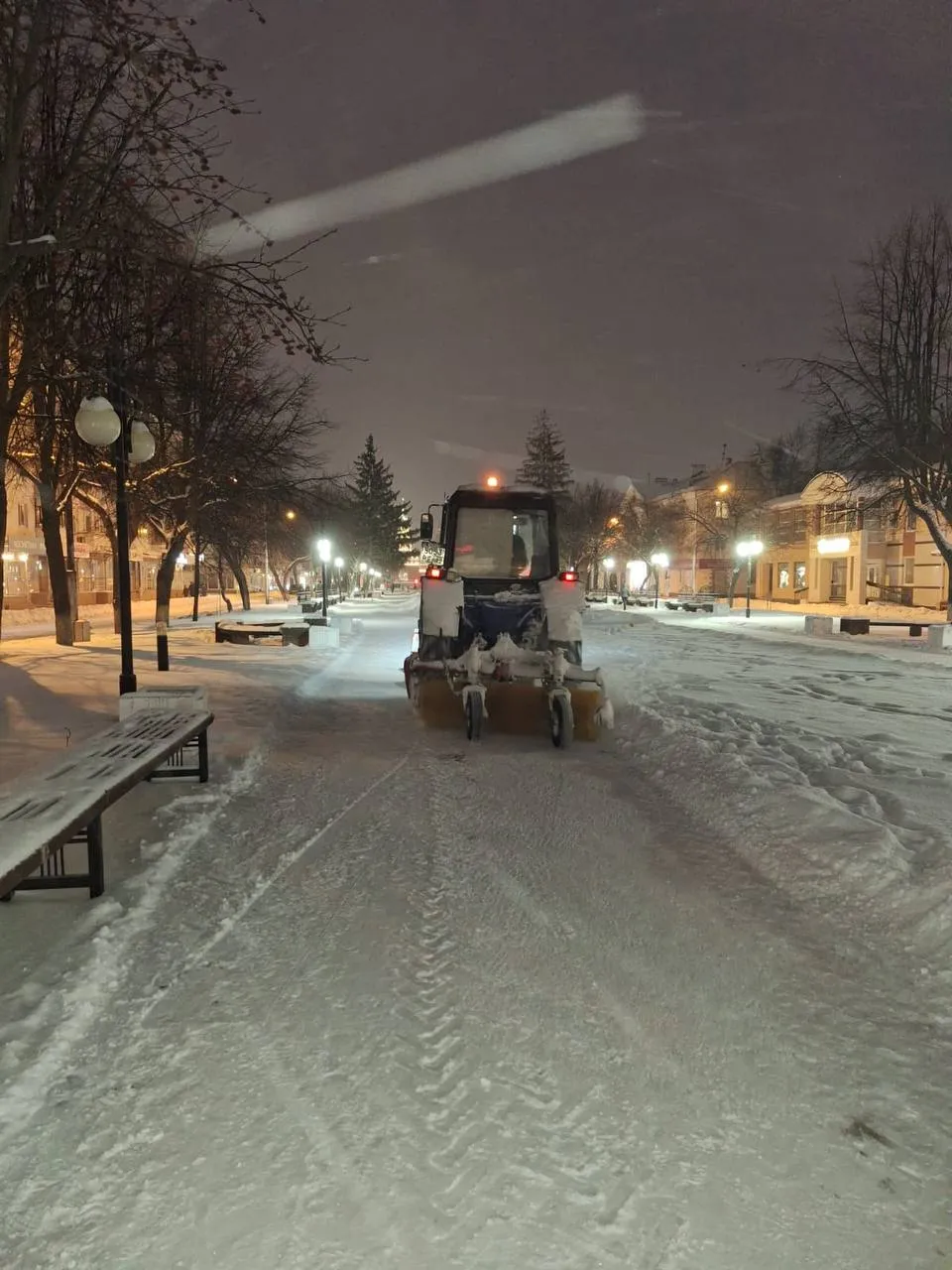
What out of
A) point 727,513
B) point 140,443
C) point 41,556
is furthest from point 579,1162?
point 727,513

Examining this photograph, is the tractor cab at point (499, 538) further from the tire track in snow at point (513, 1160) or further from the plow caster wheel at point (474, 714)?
the tire track in snow at point (513, 1160)

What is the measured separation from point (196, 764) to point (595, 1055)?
6.05m

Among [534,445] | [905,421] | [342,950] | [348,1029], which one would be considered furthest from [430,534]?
[534,445]

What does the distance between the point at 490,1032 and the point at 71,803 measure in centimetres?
258

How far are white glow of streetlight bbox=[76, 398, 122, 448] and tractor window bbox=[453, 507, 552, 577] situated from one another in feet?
15.4

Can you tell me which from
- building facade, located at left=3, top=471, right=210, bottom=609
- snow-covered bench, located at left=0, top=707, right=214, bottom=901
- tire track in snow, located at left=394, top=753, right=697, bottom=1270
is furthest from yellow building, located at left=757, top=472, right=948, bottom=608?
tire track in snow, located at left=394, top=753, right=697, bottom=1270

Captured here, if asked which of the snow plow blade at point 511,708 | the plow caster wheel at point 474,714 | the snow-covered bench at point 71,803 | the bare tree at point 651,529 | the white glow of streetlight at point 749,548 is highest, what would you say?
the bare tree at point 651,529

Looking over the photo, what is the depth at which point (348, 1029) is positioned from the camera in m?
3.36

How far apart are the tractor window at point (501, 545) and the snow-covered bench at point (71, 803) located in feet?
19.4

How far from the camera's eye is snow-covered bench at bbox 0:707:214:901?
380cm

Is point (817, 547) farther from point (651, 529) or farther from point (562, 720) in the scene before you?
point (562, 720)

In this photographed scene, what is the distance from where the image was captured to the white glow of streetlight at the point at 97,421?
372 inches

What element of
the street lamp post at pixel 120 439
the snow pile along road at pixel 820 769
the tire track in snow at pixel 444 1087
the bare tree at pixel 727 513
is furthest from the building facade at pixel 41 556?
the tire track in snow at pixel 444 1087

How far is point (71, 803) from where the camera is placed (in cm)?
445
